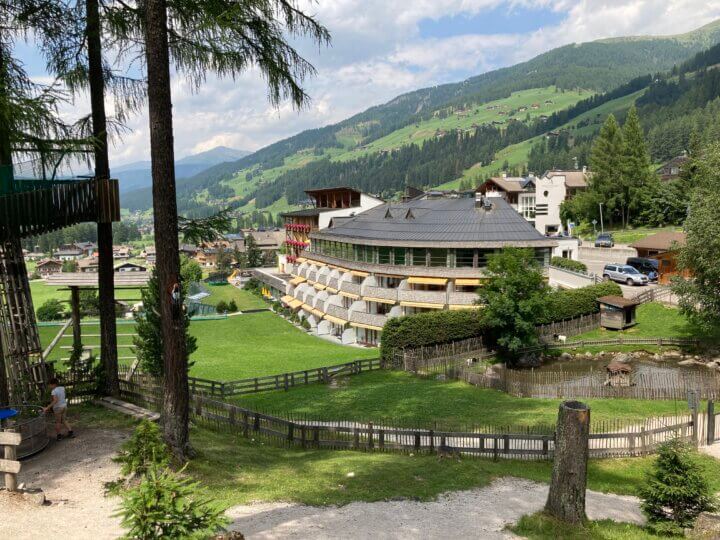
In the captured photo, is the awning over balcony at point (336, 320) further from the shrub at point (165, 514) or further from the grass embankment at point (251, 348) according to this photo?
the shrub at point (165, 514)

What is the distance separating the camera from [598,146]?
8738 centimetres

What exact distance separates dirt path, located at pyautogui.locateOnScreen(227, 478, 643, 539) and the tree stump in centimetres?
127

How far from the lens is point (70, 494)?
35.2 feet

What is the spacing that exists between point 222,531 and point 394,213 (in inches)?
1993

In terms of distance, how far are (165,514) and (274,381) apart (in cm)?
2426

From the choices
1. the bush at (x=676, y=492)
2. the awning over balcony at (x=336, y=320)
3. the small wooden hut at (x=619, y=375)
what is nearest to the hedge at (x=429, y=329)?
the small wooden hut at (x=619, y=375)

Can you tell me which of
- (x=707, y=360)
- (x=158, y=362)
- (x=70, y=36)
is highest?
(x=70, y=36)

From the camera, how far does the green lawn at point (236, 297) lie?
8600 cm

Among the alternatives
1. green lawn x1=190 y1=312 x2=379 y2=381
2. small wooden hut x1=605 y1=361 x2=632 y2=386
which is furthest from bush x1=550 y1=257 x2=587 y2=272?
small wooden hut x1=605 y1=361 x2=632 y2=386

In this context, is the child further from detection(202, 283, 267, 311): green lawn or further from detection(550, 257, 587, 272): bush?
detection(202, 283, 267, 311): green lawn

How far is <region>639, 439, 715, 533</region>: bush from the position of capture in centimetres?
1148

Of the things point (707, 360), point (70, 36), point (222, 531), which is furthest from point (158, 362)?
point (707, 360)

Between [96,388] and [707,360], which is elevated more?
[96,388]

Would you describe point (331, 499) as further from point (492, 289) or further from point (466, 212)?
point (466, 212)
